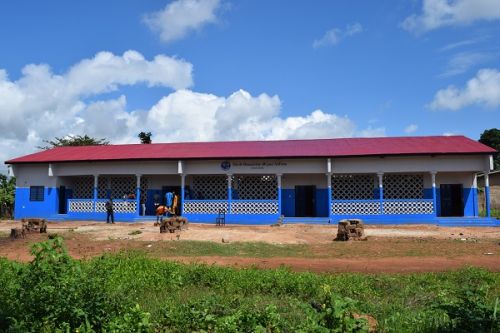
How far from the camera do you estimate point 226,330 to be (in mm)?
4660

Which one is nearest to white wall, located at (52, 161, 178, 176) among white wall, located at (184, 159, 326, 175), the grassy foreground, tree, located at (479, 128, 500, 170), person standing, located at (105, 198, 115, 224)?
white wall, located at (184, 159, 326, 175)

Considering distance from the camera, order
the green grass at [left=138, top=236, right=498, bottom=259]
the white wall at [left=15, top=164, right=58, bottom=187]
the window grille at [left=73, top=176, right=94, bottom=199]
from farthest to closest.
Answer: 1. the window grille at [left=73, top=176, right=94, bottom=199]
2. the white wall at [left=15, top=164, right=58, bottom=187]
3. the green grass at [left=138, top=236, right=498, bottom=259]

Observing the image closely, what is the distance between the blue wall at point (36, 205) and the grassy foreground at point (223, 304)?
19.6 m

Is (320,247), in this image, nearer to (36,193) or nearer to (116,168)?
(116,168)

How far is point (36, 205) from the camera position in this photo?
84.6 feet

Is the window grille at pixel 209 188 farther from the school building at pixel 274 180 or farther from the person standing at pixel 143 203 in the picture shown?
the person standing at pixel 143 203

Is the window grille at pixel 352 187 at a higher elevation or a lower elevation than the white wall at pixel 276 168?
lower

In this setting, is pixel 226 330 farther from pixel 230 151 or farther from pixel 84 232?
pixel 230 151

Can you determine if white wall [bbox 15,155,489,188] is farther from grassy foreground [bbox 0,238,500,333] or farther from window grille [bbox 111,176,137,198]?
grassy foreground [bbox 0,238,500,333]

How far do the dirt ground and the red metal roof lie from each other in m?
4.30

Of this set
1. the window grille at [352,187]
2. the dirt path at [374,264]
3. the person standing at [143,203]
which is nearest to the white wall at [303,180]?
the window grille at [352,187]

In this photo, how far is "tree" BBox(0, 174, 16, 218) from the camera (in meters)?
29.4

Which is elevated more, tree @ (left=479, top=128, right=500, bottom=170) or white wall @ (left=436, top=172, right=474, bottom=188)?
tree @ (left=479, top=128, right=500, bottom=170)

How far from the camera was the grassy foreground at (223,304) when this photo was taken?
456 cm
